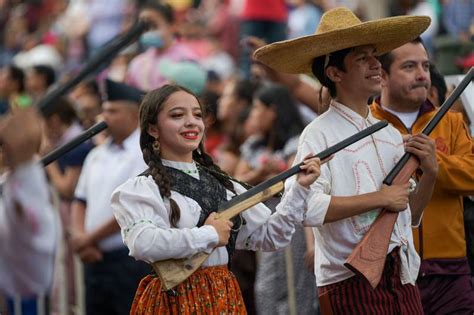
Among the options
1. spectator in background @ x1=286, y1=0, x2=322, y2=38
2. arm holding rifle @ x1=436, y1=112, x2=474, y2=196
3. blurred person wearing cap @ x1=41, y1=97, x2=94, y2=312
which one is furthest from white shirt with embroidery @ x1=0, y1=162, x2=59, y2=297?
spectator in background @ x1=286, y1=0, x2=322, y2=38

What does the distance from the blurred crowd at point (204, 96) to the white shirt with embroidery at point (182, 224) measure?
1.41 feet

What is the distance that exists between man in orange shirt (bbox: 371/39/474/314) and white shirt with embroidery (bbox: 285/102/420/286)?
19.9 inches

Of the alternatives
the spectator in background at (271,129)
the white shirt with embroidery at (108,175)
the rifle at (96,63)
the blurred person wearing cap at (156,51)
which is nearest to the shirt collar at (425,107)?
the rifle at (96,63)

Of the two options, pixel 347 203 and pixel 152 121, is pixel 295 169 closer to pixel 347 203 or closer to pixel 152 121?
pixel 347 203

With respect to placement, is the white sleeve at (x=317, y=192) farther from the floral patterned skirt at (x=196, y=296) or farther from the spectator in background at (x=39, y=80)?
the spectator in background at (x=39, y=80)

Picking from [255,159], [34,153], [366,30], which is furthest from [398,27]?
[255,159]

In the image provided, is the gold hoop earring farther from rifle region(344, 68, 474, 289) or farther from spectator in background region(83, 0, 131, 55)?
spectator in background region(83, 0, 131, 55)

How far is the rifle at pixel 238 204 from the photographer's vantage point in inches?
210

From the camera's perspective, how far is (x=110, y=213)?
8.16 metres

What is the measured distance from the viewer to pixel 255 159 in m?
8.73

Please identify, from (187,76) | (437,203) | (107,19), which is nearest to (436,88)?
(437,203)

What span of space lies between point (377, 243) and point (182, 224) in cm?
85

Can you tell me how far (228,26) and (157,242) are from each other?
9.85 m

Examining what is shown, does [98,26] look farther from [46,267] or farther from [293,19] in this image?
[46,267]
